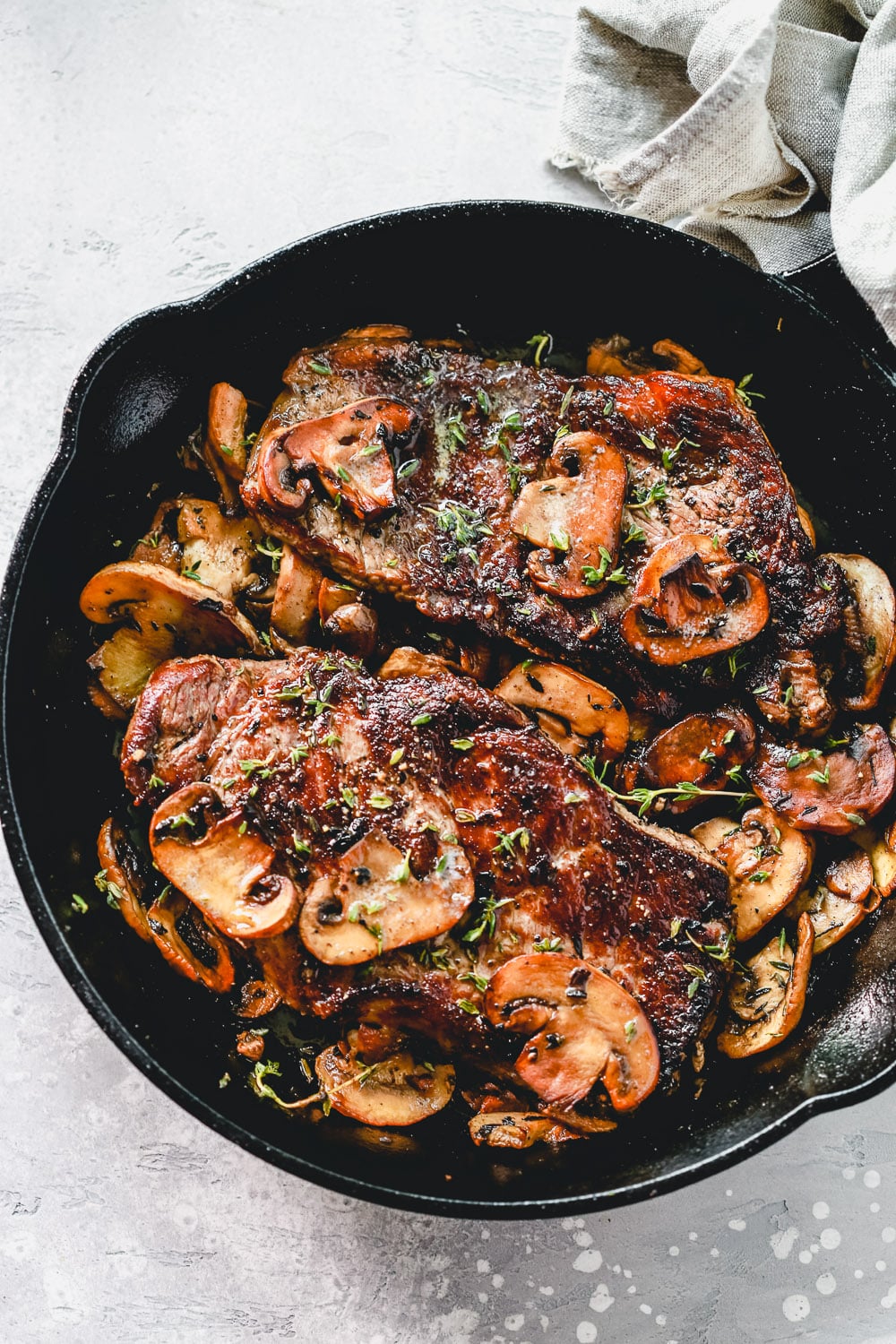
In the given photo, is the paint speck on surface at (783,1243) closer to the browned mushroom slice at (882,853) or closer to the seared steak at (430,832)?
the seared steak at (430,832)

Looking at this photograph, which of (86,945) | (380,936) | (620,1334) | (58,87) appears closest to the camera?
(380,936)

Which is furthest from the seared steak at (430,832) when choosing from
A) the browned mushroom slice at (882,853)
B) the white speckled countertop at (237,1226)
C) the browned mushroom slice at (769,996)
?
the white speckled countertop at (237,1226)

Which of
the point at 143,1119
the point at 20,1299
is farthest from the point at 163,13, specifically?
the point at 20,1299

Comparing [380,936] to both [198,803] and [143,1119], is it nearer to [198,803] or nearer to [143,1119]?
[198,803]

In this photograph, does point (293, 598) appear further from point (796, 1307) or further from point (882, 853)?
point (796, 1307)

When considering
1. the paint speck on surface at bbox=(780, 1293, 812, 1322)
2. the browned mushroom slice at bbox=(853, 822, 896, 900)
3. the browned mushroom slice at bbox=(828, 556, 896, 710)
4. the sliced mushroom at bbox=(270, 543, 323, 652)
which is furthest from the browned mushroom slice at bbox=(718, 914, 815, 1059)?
the sliced mushroom at bbox=(270, 543, 323, 652)

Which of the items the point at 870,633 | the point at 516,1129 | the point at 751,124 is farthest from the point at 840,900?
the point at 751,124
